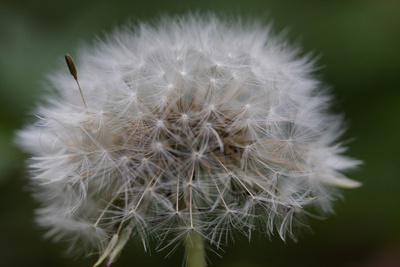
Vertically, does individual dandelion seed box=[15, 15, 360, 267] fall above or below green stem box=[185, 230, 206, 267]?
above

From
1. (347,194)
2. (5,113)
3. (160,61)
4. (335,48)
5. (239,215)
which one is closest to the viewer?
(239,215)

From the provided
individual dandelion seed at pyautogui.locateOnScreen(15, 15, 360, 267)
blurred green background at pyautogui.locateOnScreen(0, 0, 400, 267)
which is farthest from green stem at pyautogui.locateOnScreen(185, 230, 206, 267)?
blurred green background at pyautogui.locateOnScreen(0, 0, 400, 267)

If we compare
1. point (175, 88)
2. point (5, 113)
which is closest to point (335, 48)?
point (175, 88)

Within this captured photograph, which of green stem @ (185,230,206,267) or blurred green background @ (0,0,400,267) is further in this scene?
blurred green background @ (0,0,400,267)

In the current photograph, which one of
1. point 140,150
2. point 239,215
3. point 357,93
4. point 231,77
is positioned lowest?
point 239,215

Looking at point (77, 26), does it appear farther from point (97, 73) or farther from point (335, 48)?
point (335, 48)

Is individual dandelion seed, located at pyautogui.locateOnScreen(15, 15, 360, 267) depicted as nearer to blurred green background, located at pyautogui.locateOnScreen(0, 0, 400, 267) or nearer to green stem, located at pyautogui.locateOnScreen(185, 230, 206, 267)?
green stem, located at pyautogui.locateOnScreen(185, 230, 206, 267)

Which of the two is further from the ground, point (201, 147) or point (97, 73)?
point (97, 73)

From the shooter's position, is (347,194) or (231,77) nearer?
(231,77)

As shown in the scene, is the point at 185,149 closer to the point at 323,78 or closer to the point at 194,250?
the point at 194,250
